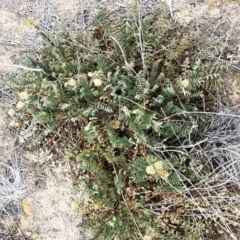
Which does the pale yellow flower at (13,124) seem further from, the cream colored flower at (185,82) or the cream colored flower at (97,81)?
the cream colored flower at (185,82)

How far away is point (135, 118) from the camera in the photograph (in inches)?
131

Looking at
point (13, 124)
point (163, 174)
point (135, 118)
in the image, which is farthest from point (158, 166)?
point (13, 124)

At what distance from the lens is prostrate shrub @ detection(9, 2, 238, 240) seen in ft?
11.0

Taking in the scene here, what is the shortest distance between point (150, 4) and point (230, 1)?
26.5 inches

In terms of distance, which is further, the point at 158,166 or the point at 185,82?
the point at 185,82

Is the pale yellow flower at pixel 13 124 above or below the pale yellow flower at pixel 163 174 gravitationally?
below

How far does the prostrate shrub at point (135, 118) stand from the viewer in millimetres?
3340

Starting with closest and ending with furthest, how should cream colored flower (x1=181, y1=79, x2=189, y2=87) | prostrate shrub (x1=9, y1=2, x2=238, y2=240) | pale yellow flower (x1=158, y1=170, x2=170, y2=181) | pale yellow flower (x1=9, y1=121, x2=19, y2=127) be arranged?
pale yellow flower (x1=158, y1=170, x2=170, y2=181), cream colored flower (x1=181, y1=79, x2=189, y2=87), prostrate shrub (x1=9, y1=2, x2=238, y2=240), pale yellow flower (x1=9, y1=121, x2=19, y2=127)

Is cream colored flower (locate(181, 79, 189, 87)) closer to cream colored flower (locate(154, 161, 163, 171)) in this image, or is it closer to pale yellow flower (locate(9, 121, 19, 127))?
cream colored flower (locate(154, 161, 163, 171))

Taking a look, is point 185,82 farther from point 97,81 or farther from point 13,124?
point 13,124

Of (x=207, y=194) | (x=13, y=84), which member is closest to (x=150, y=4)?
(x=13, y=84)

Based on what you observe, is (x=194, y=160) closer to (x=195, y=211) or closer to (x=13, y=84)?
(x=195, y=211)

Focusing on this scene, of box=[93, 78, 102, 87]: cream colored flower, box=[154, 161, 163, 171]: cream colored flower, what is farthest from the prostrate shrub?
box=[154, 161, 163, 171]: cream colored flower

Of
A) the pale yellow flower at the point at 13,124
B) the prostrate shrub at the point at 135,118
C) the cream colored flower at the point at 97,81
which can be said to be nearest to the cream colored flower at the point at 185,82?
the prostrate shrub at the point at 135,118
